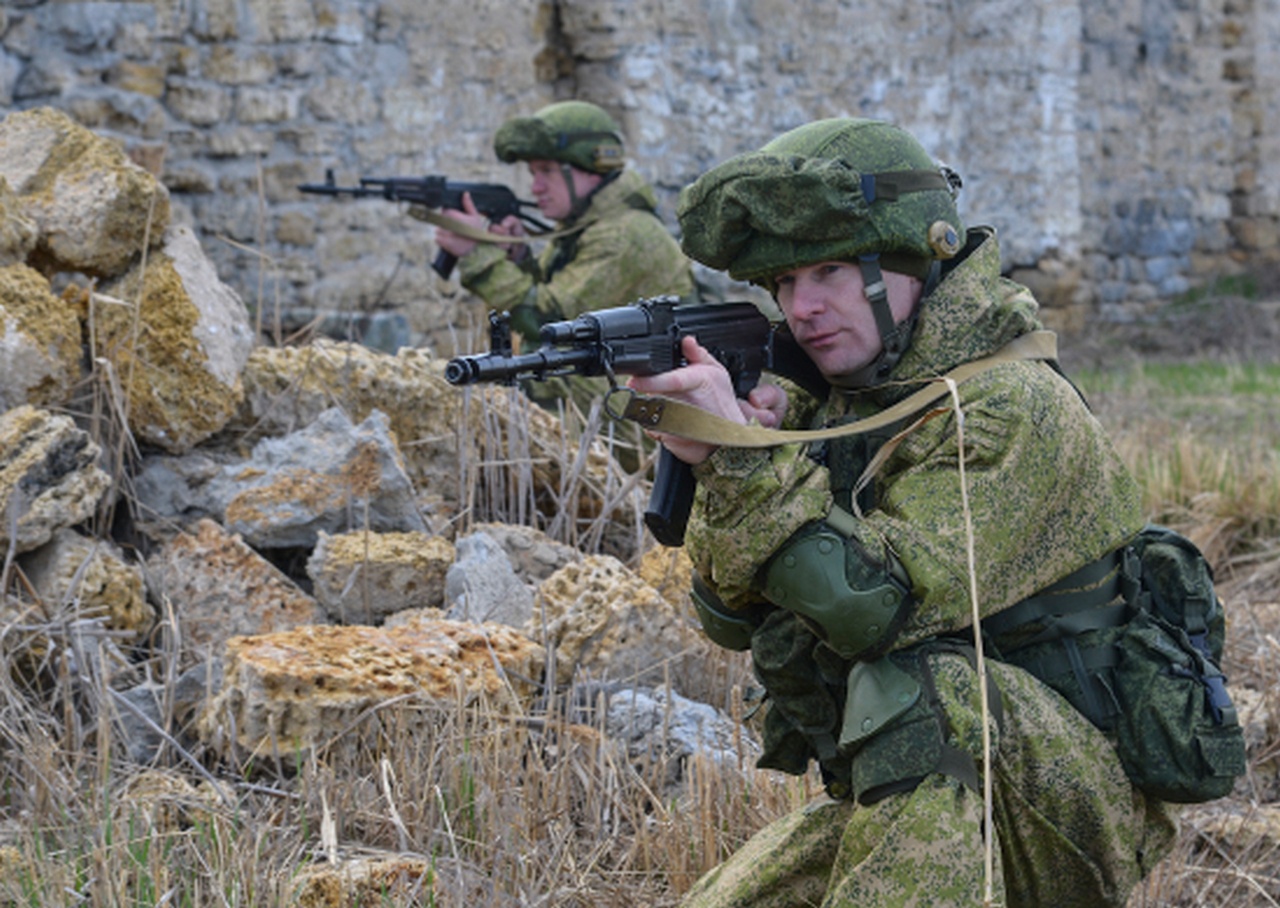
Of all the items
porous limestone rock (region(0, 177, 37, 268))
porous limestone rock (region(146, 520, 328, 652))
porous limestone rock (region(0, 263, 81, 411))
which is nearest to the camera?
porous limestone rock (region(146, 520, 328, 652))

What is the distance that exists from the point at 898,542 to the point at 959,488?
12cm

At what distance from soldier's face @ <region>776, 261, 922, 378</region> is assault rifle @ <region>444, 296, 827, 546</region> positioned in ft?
0.24

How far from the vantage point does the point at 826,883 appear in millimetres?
2441

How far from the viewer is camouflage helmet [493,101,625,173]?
5.92 m

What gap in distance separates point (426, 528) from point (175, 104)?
337 cm

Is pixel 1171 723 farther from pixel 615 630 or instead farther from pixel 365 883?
pixel 615 630

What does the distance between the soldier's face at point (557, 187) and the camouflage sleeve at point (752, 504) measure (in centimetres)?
392

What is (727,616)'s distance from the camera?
2441mm

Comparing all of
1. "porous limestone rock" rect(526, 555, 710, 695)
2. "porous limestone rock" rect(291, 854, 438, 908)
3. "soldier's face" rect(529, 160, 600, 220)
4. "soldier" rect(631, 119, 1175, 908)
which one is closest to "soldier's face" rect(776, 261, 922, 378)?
"soldier" rect(631, 119, 1175, 908)

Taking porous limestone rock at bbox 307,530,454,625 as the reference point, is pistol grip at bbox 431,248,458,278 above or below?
above

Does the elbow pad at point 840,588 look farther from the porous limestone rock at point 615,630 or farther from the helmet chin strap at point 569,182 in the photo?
the helmet chin strap at point 569,182

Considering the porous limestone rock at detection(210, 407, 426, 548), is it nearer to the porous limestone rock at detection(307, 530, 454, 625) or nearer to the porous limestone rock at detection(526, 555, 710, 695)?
the porous limestone rock at detection(307, 530, 454, 625)

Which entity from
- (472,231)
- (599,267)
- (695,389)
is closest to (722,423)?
(695,389)

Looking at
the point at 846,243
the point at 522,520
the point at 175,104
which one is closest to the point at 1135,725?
the point at 846,243
